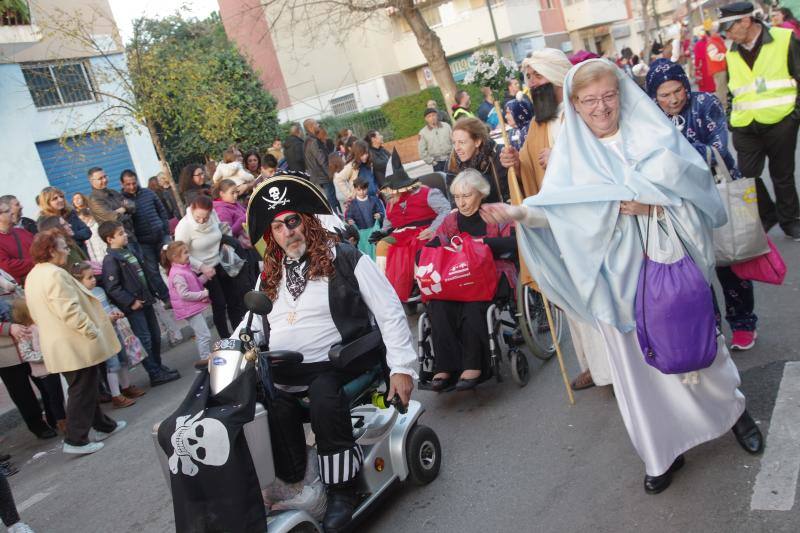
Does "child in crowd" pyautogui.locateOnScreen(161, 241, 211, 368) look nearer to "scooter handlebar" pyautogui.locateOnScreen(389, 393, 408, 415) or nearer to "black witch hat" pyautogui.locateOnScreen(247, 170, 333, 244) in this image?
"black witch hat" pyautogui.locateOnScreen(247, 170, 333, 244)

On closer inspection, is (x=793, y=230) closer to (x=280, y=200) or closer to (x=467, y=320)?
(x=467, y=320)

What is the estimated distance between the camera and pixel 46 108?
20.4 metres

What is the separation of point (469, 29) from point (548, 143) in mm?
38614

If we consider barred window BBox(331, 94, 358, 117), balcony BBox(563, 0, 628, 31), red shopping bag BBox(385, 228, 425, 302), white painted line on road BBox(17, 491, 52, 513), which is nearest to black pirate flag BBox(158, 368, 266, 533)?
white painted line on road BBox(17, 491, 52, 513)

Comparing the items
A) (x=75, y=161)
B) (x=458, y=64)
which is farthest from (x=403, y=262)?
(x=458, y=64)

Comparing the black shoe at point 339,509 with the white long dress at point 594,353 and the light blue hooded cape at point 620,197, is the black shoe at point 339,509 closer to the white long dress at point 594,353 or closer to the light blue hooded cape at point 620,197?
the light blue hooded cape at point 620,197

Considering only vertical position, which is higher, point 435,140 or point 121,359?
point 435,140

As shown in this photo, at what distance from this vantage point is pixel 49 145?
20500mm

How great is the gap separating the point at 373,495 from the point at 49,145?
64.1 ft

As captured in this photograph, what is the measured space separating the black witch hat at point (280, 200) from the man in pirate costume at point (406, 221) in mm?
2881

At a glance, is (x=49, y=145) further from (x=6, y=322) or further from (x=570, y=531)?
(x=570, y=531)

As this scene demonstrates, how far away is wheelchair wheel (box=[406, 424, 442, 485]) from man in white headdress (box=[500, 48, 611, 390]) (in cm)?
113

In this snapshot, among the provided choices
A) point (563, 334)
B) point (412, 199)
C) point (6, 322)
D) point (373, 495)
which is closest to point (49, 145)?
point (6, 322)

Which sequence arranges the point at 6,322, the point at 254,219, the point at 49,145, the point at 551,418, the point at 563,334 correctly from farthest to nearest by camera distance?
the point at 49,145 → the point at 6,322 → the point at 563,334 → the point at 551,418 → the point at 254,219
